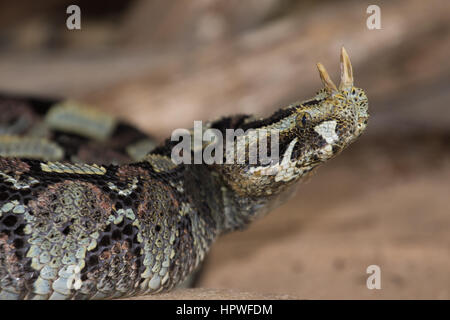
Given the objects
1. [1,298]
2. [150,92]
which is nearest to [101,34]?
[150,92]

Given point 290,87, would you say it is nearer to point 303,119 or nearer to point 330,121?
point 303,119

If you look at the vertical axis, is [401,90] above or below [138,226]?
above

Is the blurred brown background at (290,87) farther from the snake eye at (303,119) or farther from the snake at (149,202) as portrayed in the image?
the snake eye at (303,119)

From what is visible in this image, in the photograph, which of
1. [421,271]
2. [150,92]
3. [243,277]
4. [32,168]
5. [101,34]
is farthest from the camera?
[101,34]

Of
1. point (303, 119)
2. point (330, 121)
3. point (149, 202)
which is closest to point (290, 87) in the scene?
point (303, 119)

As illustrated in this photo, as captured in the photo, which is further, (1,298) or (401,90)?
(401,90)

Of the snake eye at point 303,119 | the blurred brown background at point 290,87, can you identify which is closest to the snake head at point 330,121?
the snake eye at point 303,119
